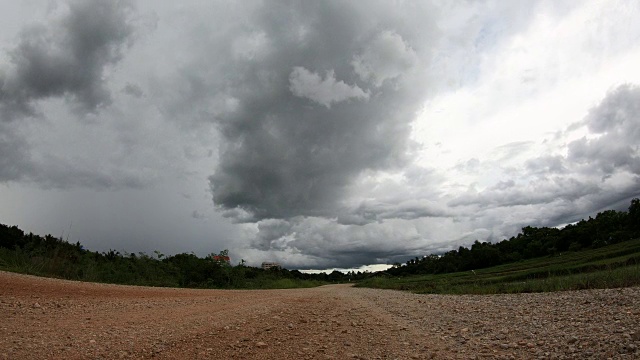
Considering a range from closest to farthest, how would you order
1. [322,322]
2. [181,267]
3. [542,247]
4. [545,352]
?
[545,352]
[322,322]
[181,267]
[542,247]

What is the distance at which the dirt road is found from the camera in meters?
5.88

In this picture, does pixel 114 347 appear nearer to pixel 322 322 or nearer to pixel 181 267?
pixel 322 322

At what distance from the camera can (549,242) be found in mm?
102500

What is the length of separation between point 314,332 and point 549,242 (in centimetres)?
11260

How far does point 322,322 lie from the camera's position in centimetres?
957

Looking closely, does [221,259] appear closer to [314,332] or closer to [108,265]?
[108,265]

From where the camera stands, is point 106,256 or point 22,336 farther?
point 106,256

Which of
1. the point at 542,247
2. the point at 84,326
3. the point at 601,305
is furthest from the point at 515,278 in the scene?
the point at 542,247

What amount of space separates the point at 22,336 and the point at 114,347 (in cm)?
203

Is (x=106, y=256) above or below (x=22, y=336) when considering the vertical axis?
above

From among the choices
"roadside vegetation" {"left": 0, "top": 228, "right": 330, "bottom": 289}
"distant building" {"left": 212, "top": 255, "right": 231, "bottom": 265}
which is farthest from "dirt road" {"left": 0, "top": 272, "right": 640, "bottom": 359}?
"distant building" {"left": 212, "top": 255, "right": 231, "bottom": 265}

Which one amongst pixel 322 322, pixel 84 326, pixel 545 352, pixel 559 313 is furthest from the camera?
pixel 322 322

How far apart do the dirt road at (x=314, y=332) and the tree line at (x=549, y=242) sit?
9302 centimetres

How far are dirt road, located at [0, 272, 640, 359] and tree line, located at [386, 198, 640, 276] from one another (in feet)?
305
